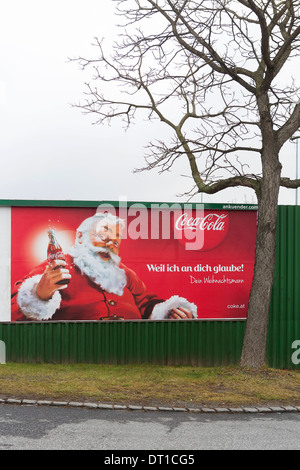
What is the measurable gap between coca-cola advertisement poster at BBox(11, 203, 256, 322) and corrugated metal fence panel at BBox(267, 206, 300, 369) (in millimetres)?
691

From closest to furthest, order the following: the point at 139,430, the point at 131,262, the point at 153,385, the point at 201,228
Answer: the point at 139,430
the point at 153,385
the point at 131,262
the point at 201,228

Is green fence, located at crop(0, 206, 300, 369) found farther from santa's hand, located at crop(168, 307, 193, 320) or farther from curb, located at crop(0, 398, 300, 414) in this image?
curb, located at crop(0, 398, 300, 414)

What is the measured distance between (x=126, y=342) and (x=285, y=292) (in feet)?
12.6

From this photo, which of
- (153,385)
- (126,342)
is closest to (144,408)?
(153,385)

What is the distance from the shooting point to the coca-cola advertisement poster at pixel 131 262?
476 inches

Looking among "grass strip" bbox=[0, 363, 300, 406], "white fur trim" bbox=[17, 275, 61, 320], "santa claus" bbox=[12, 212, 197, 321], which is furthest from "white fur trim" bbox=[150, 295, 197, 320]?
"white fur trim" bbox=[17, 275, 61, 320]

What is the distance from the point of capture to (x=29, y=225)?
1212 centimetres

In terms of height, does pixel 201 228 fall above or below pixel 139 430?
above

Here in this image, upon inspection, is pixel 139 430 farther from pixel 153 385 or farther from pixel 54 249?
pixel 54 249

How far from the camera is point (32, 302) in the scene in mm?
12062

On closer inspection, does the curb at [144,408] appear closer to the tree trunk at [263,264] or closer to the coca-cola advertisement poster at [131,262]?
the tree trunk at [263,264]

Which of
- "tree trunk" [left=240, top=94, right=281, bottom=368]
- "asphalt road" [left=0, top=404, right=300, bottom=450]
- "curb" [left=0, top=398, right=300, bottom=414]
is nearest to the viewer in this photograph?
"asphalt road" [left=0, top=404, right=300, bottom=450]

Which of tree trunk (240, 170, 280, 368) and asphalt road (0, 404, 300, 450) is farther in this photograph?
tree trunk (240, 170, 280, 368)

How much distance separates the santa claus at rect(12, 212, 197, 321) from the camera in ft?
39.6
